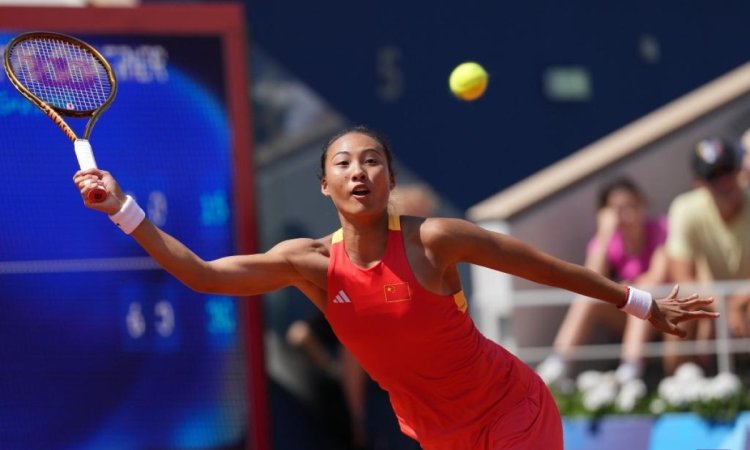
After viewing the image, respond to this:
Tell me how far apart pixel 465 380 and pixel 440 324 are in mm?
245

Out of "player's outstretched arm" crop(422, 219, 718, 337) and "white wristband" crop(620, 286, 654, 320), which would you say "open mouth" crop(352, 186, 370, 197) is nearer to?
"player's outstretched arm" crop(422, 219, 718, 337)

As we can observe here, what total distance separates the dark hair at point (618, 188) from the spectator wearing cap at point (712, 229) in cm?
30

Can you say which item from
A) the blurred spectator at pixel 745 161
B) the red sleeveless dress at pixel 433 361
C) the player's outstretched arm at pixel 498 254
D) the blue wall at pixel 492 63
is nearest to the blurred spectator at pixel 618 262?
the blurred spectator at pixel 745 161

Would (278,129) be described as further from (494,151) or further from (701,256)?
(701,256)

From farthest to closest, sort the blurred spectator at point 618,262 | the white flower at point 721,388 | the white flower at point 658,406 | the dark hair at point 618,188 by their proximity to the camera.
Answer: the dark hair at point 618,188, the blurred spectator at point 618,262, the white flower at point 658,406, the white flower at point 721,388

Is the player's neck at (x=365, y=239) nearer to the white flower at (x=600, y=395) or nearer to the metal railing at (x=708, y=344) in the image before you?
the white flower at (x=600, y=395)

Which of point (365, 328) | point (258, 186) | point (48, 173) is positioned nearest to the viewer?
point (365, 328)

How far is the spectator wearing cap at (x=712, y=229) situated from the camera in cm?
813

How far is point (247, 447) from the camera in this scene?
8.20 meters

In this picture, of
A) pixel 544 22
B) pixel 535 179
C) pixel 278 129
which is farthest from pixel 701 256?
pixel 278 129

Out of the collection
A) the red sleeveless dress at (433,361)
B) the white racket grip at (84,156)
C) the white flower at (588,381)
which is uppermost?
the white flower at (588,381)

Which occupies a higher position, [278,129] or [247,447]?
[278,129]

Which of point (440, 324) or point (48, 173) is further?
point (48, 173)

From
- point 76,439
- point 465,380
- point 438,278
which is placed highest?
point 76,439
